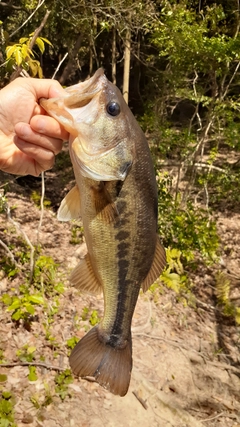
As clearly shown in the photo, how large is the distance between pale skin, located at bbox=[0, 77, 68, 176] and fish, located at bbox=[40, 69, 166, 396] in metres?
0.09

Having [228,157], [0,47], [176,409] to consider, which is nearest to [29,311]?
[176,409]

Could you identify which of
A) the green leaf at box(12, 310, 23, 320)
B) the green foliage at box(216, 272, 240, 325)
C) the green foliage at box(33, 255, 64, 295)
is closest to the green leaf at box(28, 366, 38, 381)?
the green leaf at box(12, 310, 23, 320)

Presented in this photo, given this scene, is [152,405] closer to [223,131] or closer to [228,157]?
[223,131]

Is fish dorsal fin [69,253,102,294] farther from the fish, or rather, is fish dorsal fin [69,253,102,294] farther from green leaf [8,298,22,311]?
green leaf [8,298,22,311]

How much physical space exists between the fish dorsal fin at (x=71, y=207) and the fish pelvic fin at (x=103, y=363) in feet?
1.96

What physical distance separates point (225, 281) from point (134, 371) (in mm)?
2453

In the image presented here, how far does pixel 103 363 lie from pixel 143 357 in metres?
3.32

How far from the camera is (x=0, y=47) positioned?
15.3 ft

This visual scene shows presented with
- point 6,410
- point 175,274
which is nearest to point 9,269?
point 6,410

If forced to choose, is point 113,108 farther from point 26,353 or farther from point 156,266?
point 26,353

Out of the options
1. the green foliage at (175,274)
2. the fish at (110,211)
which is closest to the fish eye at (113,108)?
the fish at (110,211)

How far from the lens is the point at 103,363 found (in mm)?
1886

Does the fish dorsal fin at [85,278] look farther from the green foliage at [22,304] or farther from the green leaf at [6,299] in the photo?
the green leaf at [6,299]

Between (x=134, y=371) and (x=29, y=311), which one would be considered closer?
(x=29, y=311)
